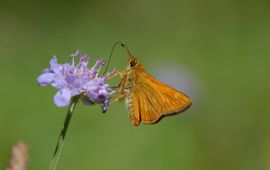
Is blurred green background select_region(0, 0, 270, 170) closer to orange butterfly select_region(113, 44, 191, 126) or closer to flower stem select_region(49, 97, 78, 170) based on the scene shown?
orange butterfly select_region(113, 44, 191, 126)

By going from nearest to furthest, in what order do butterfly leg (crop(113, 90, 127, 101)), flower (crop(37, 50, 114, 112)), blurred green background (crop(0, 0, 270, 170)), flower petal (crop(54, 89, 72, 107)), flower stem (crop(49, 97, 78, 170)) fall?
flower stem (crop(49, 97, 78, 170)), flower petal (crop(54, 89, 72, 107)), flower (crop(37, 50, 114, 112)), butterfly leg (crop(113, 90, 127, 101)), blurred green background (crop(0, 0, 270, 170))

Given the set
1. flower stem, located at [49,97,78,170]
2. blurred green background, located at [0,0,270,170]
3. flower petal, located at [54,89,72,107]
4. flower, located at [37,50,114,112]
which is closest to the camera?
flower stem, located at [49,97,78,170]

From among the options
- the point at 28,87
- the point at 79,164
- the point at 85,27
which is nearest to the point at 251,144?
the point at 79,164

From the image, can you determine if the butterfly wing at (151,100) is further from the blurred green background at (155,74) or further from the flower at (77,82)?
the blurred green background at (155,74)

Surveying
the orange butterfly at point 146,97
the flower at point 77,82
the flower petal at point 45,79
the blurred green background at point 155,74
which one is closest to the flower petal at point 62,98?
the flower at point 77,82

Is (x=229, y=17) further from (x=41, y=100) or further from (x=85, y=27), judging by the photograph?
(x=41, y=100)

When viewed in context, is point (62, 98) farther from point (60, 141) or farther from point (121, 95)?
point (121, 95)

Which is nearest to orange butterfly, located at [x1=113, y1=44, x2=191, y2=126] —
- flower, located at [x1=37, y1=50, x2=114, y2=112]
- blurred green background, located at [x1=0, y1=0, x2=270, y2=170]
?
flower, located at [x1=37, y1=50, x2=114, y2=112]
